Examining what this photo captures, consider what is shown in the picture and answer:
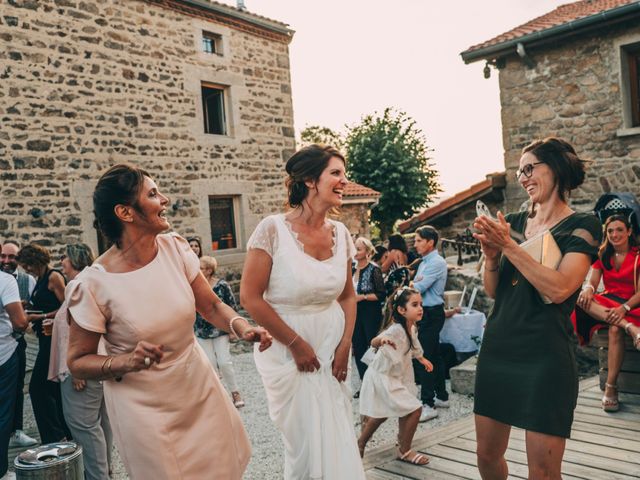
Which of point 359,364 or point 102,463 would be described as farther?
point 359,364

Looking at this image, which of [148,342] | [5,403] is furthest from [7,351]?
[148,342]

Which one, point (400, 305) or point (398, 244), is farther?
point (398, 244)

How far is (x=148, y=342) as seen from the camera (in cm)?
208

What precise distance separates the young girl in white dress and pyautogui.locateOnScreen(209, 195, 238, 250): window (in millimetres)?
8835

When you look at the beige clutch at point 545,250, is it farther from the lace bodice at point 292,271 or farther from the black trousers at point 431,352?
the black trousers at point 431,352

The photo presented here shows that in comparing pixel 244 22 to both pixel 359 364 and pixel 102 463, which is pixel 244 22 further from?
pixel 102 463

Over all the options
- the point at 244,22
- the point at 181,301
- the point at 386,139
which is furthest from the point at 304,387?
the point at 386,139

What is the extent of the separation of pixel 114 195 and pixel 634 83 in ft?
32.5

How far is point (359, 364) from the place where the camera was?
21.4ft

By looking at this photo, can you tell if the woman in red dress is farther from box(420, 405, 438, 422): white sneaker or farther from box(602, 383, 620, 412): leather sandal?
box(420, 405, 438, 422): white sneaker

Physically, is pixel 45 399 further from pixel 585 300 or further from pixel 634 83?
pixel 634 83

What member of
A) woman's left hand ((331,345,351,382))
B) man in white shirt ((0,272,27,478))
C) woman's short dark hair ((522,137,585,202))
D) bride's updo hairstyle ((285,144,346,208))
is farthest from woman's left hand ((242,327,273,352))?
man in white shirt ((0,272,27,478))

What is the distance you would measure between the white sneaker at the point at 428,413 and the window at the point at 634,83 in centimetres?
674

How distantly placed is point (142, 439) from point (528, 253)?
1767 millimetres
